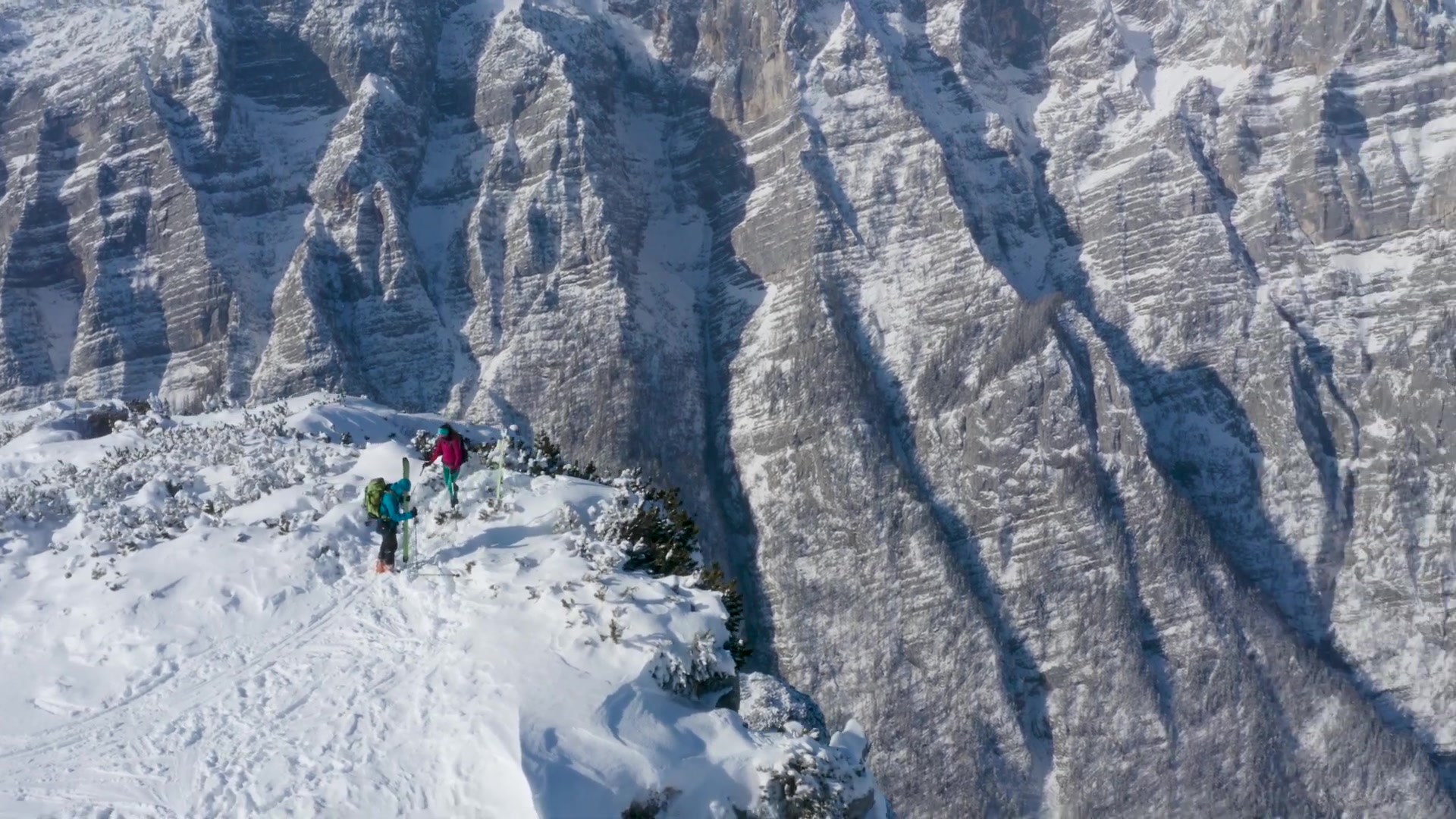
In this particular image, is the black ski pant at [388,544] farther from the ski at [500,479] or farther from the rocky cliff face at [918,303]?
the rocky cliff face at [918,303]

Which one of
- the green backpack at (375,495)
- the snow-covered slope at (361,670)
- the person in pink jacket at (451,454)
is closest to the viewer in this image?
the snow-covered slope at (361,670)

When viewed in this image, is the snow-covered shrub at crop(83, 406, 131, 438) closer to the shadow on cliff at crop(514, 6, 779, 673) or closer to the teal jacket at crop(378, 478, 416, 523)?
the teal jacket at crop(378, 478, 416, 523)

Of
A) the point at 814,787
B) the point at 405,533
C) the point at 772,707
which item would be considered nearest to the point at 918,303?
the point at 405,533

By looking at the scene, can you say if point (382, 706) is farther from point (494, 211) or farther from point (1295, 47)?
point (1295, 47)

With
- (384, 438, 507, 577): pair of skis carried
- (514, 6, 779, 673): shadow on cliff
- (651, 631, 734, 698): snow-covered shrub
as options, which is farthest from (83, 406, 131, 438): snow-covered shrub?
(514, 6, 779, 673): shadow on cliff

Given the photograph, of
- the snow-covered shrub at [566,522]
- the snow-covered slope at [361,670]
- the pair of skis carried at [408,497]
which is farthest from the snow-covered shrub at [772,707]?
the pair of skis carried at [408,497]

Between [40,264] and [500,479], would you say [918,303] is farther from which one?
[500,479]
